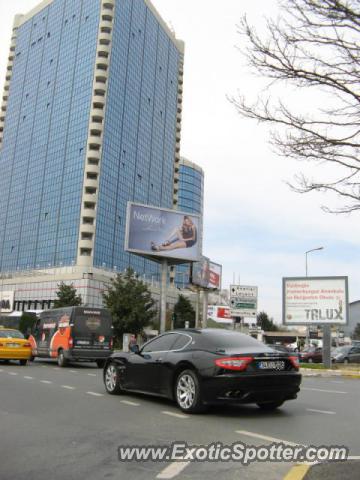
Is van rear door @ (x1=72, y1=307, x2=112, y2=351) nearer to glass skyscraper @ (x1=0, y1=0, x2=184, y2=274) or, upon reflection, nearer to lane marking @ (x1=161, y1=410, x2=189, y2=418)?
lane marking @ (x1=161, y1=410, x2=189, y2=418)

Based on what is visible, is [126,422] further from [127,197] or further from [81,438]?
[127,197]

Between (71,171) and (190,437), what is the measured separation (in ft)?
299

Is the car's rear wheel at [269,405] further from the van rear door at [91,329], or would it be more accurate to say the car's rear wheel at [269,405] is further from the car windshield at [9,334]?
the car windshield at [9,334]

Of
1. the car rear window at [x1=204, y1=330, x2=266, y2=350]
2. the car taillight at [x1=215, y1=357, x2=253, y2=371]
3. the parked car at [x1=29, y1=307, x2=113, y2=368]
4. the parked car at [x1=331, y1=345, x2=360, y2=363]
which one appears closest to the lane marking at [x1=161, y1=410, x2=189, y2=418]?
the car taillight at [x1=215, y1=357, x2=253, y2=371]

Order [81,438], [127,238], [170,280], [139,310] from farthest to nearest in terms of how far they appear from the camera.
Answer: [170,280], [139,310], [127,238], [81,438]

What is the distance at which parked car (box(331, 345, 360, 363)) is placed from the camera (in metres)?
34.7

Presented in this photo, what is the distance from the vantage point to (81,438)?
6.09 meters

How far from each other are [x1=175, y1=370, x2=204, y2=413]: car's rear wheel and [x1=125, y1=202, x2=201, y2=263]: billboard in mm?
31231

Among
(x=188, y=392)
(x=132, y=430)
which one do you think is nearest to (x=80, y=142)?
(x=188, y=392)

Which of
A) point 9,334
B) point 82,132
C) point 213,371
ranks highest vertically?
point 82,132

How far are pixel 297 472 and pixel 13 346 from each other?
16206mm

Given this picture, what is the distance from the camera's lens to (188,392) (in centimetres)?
803

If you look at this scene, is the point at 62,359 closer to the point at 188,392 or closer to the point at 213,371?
the point at 188,392

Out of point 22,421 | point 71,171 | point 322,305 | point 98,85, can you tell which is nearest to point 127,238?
point 322,305
